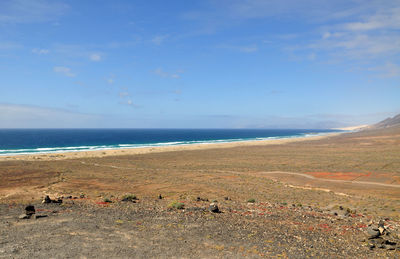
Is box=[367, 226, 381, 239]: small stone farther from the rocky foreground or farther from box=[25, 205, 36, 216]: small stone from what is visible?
box=[25, 205, 36, 216]: small stone

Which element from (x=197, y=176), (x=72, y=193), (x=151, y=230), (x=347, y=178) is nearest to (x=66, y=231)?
(x=151, y=230)

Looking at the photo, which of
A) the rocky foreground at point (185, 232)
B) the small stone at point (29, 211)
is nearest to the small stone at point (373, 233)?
the rocky foreground at point (185, 232)

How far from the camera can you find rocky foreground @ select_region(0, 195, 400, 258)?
37.9 ft

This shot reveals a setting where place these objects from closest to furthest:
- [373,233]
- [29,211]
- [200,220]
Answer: [373,233] → [200,220] → [29,211]

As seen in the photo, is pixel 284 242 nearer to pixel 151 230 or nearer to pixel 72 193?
pixel 151 230

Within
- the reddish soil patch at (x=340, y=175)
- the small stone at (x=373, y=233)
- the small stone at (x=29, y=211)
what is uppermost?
the small stone at (x=29, y=211)

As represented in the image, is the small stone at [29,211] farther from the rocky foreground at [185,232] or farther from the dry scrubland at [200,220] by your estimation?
the dry scrubland at [200,220]

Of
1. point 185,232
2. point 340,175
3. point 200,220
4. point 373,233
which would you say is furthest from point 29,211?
point 340,175

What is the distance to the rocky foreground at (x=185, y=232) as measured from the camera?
11.6m

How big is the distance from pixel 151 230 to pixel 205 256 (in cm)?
396

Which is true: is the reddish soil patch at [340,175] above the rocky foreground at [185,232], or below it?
below

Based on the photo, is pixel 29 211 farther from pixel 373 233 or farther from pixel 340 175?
pixel 340 175

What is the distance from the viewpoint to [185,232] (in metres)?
13.8

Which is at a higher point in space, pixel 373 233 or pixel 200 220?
pixel 200 220
